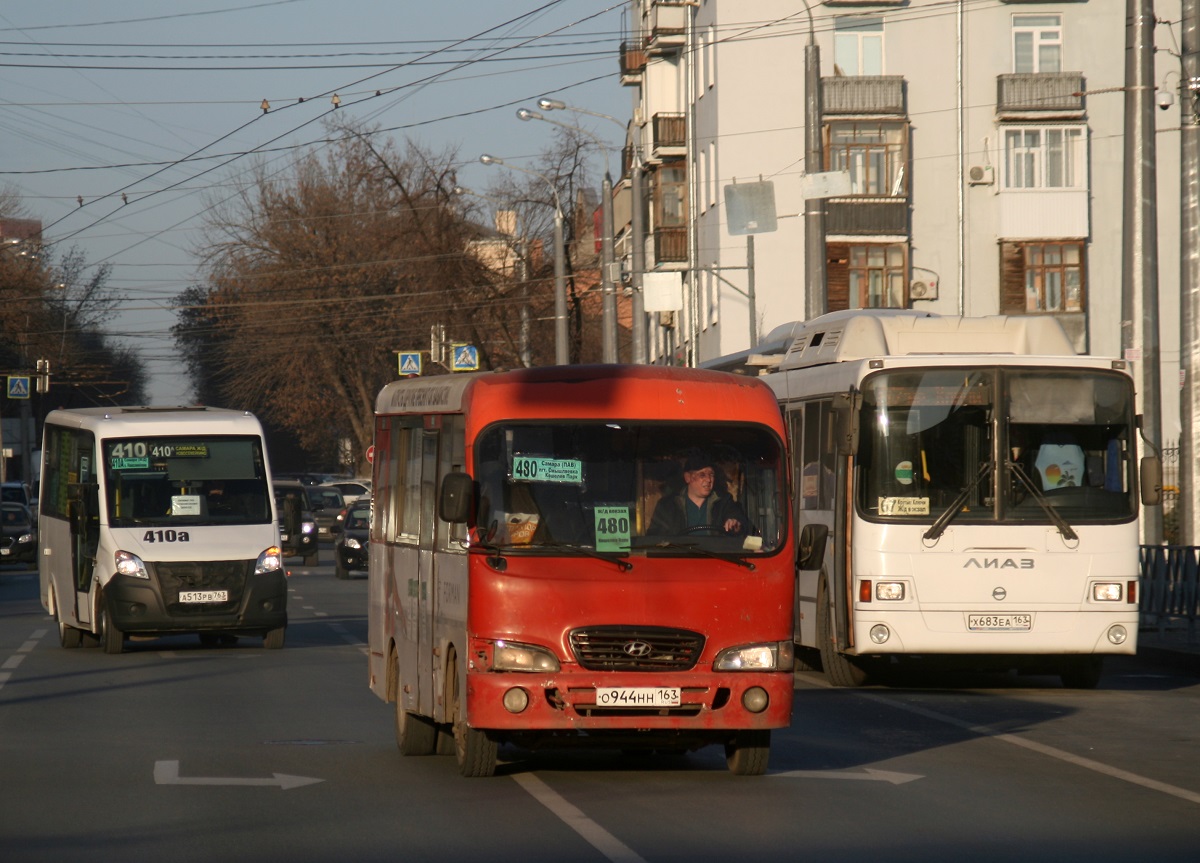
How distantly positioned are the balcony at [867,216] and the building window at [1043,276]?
294 cm

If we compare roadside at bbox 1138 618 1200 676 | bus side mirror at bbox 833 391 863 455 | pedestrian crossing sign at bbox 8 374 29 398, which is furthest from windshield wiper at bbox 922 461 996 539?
pedestrian crossing sign at bbox 8 374 29 398

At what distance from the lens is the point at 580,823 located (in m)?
9.52

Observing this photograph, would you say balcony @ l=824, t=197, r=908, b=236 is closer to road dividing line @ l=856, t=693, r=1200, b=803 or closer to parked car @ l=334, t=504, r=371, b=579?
parked car @ l=334, t=504, r=371, b=579

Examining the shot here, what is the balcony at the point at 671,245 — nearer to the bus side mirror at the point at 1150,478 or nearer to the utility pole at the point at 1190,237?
the utility pole at the point at 1190,237

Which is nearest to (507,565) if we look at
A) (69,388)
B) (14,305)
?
(14,305)

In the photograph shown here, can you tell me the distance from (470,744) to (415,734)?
4.50 ft

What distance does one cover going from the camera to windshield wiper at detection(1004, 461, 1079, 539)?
16.5 m

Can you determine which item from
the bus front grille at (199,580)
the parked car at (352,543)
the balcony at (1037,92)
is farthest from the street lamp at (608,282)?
the bus front grille at (199,580)

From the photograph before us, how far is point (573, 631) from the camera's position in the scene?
10.6 metres

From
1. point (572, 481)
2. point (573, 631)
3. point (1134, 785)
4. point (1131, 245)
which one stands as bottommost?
point (1134, 785)

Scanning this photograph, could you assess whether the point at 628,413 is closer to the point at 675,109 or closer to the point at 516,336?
the point at 675,109

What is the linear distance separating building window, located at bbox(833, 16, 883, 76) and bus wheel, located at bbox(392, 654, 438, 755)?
42.3 m

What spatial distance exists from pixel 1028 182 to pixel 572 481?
4419 cm

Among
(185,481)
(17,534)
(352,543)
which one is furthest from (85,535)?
(17,534)
